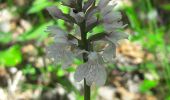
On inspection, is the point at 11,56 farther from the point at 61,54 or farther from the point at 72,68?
the point at 61,54

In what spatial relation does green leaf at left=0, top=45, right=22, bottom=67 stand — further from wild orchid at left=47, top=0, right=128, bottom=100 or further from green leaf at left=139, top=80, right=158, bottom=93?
wild orchid at left=47, top=0, right=128, bottom=100

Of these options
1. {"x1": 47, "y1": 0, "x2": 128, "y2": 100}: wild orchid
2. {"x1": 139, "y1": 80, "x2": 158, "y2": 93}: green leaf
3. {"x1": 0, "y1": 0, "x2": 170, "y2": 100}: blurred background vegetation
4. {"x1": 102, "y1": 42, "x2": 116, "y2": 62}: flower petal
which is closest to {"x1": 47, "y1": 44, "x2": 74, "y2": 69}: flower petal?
{"x1": 47, "y1": 0, "x2": 128, "y2": 100}: wild orchid

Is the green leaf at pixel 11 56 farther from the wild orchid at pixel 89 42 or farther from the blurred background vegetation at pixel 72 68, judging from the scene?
the wild orchid at pixel 89 42

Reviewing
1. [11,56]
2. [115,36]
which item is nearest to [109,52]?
[115,36]

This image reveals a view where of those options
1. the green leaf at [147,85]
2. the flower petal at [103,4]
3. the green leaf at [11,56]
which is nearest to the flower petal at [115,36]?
the flower petal at [103,4]

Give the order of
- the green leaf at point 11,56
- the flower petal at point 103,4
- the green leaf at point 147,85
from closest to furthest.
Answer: the flower petal at point 103,4
the green leaf at point 147,85
the green leaf at point 11,56

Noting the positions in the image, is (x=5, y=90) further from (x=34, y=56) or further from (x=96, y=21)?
(x=96, y=21)
